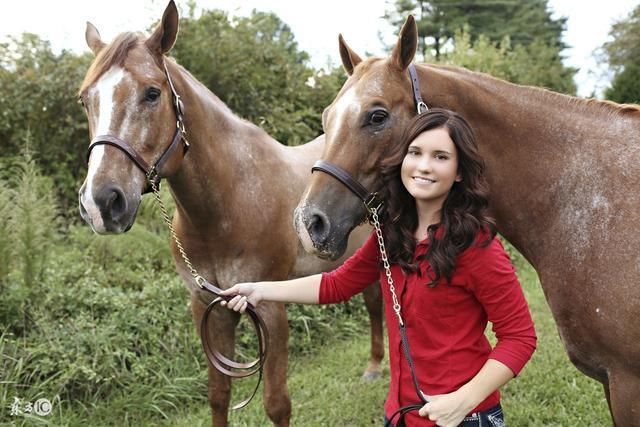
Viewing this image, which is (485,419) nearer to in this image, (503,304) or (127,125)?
(503,304)

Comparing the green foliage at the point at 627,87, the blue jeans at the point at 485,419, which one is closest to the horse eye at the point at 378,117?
the blue jeans at the point at 485,419

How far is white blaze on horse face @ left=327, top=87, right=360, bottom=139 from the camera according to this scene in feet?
6.50

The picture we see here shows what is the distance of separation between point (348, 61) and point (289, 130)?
16.8ft

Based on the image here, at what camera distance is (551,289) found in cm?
210

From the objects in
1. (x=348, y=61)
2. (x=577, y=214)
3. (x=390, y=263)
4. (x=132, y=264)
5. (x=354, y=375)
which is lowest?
(x=354, y=375)

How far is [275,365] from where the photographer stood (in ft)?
10.4

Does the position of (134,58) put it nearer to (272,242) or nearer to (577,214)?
(272,242)

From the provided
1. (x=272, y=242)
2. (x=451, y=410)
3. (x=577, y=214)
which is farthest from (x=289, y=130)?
(x=451, y=410)

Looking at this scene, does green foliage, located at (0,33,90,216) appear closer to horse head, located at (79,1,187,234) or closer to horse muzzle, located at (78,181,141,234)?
horse head, located at (79,1,187,234)

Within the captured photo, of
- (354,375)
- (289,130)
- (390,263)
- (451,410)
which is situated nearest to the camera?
(451,410)

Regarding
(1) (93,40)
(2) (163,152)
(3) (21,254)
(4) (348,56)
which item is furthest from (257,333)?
(3) (21,254)

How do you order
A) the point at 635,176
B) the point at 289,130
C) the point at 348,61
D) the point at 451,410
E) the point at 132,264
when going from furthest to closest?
the point at 289,130
the point at 132,264
the point at 348,61
the point at 635,176
the point at 451,410
